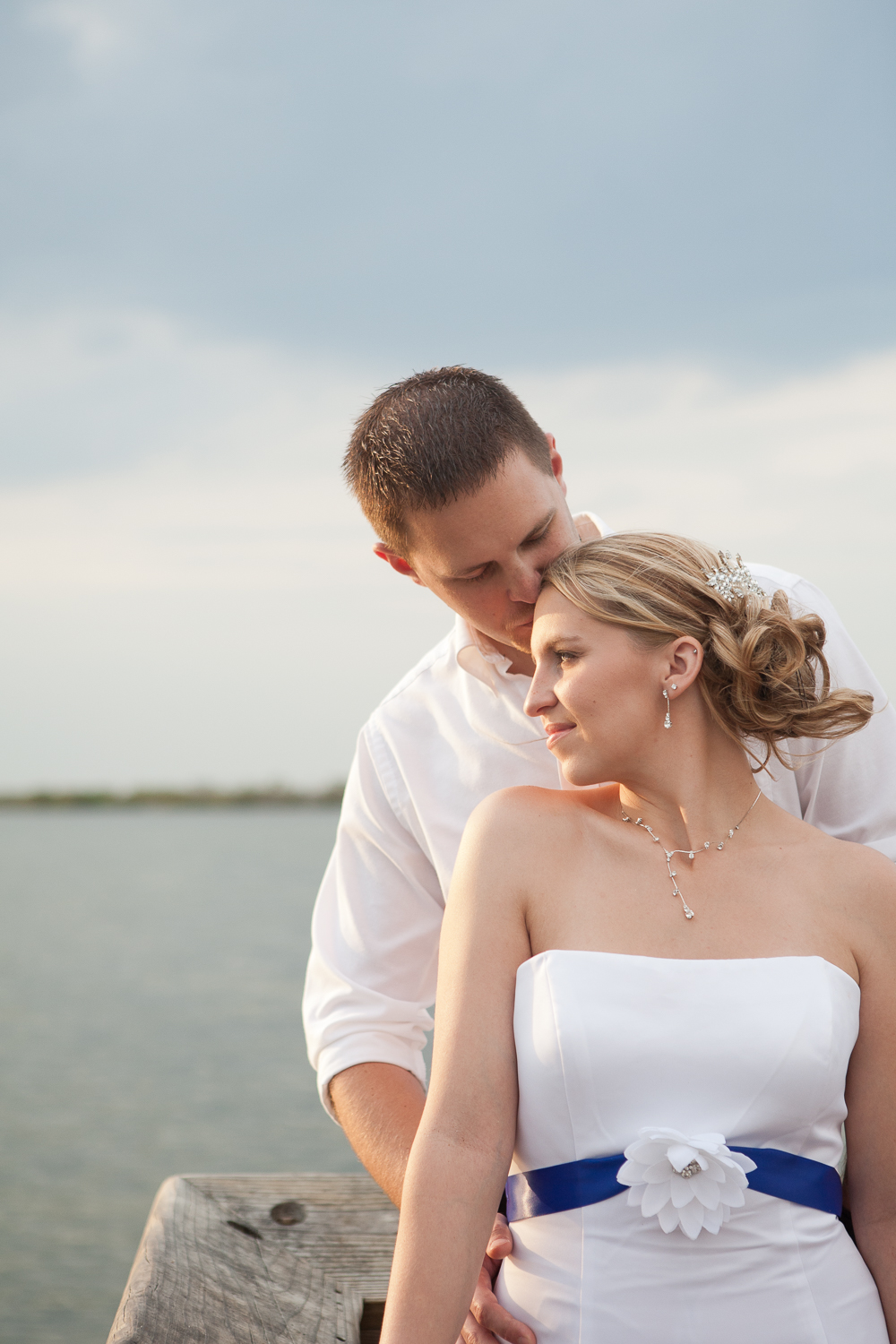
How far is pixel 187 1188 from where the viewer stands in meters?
2.33

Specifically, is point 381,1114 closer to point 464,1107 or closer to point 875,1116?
point 464,1107

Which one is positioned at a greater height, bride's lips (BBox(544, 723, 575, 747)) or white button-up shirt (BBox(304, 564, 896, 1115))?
bride's lips (BBox(544, 723, 575, 747))

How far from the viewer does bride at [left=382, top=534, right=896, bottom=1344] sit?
1819 millimetres

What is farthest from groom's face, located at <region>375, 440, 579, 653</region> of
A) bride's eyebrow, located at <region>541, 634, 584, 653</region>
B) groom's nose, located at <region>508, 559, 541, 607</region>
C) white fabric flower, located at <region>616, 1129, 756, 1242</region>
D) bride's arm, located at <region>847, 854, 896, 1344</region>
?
white fabric flower, located at <region>616, 1129, 756, 1242</region>

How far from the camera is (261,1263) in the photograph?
2182 millimetres

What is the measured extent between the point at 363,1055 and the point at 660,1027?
1002 mm

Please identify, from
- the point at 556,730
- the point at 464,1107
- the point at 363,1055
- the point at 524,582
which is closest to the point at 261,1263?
the point at 363,1055

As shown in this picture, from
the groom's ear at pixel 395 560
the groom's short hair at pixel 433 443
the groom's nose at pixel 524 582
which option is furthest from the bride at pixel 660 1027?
the groom's ear at pixel 395 560

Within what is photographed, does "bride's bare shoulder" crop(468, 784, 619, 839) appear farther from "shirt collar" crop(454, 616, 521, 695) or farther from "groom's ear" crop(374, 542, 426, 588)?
"groom's ear" crop(374, 542, 426, 588)

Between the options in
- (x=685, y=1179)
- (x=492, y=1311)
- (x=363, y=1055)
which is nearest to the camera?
(x=685, y=1179)

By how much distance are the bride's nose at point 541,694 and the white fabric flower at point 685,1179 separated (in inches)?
30.0

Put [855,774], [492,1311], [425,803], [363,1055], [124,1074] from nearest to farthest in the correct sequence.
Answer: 1. [492,1311]
2. [855,774]
3. [363,1055]
4. [425,803]
5. [124,1074]

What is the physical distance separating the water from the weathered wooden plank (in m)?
5.29

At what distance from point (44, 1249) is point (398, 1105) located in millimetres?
Result: 6741
